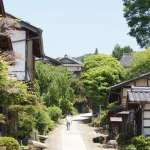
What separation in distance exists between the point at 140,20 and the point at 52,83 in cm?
1164

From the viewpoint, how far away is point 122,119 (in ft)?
106

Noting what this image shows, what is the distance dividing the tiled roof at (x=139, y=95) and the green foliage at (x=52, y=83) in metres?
25.6

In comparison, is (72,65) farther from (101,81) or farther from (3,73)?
(3,73)

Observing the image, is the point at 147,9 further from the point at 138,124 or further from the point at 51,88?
the point at 138,124

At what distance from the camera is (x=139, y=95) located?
18.7 meters

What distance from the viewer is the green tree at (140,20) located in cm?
3869

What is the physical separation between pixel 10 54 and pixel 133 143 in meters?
6.52

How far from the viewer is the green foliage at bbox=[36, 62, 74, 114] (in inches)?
1748

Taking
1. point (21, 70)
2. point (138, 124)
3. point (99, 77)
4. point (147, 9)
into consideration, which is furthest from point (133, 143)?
point (99, 77)

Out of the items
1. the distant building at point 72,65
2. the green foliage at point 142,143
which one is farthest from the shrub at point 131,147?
the distant building at point 72,65

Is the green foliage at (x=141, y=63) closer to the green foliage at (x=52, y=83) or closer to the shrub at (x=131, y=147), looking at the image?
the green foliage at (x=52, y=83)

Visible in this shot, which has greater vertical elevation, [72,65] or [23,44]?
[72,65]

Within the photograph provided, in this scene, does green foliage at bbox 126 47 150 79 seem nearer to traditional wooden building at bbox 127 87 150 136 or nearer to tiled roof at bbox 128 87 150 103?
traditional wooden building at bbox 127 87 150 136

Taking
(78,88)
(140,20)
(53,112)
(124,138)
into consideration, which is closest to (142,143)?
(124,138)
